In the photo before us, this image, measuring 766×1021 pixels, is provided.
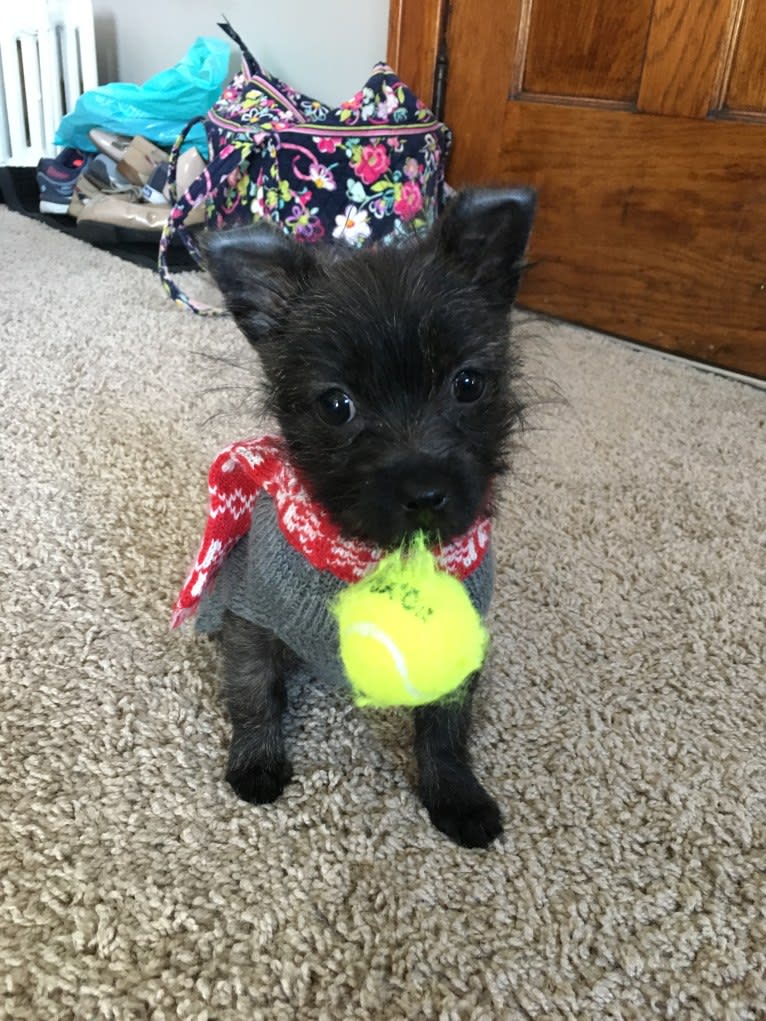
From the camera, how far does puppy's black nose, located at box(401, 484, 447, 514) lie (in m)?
0.79

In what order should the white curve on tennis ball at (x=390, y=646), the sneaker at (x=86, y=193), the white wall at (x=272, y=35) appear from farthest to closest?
1. the sneaker at (x=86, y=193)
2. the white wall at (x=272, y=35)
3. the white curve on tennis ball at (x=390, y=646)

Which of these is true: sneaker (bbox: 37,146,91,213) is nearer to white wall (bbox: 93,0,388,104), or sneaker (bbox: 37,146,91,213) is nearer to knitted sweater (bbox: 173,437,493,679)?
white wall (bbox: 93,0,388,104)

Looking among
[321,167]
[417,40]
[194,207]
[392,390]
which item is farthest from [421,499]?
[417,40]

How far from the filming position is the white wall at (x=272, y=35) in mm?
2816

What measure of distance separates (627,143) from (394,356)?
171 cm

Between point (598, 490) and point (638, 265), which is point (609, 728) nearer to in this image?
point (598, 490)

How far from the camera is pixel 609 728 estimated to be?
110 cm

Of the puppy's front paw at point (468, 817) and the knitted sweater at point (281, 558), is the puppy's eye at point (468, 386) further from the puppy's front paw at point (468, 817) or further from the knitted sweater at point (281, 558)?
the puppy's front paw at point (468, 817)

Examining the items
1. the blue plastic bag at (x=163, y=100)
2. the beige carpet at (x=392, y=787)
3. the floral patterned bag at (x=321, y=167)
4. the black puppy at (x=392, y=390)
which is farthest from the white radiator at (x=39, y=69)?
the black puppy at (x=392, y=390)

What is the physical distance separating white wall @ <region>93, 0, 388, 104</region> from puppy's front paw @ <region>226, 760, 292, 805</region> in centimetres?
249

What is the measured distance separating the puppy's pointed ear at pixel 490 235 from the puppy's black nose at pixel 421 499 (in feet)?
0.90

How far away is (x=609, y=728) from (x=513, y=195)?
25.8 inches

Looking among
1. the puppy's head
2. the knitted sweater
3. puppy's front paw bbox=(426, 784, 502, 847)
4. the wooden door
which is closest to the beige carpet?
puppy's front paw bbox=(426, 784, 502, 847)

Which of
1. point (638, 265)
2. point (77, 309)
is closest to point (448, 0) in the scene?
point (638, 265)
